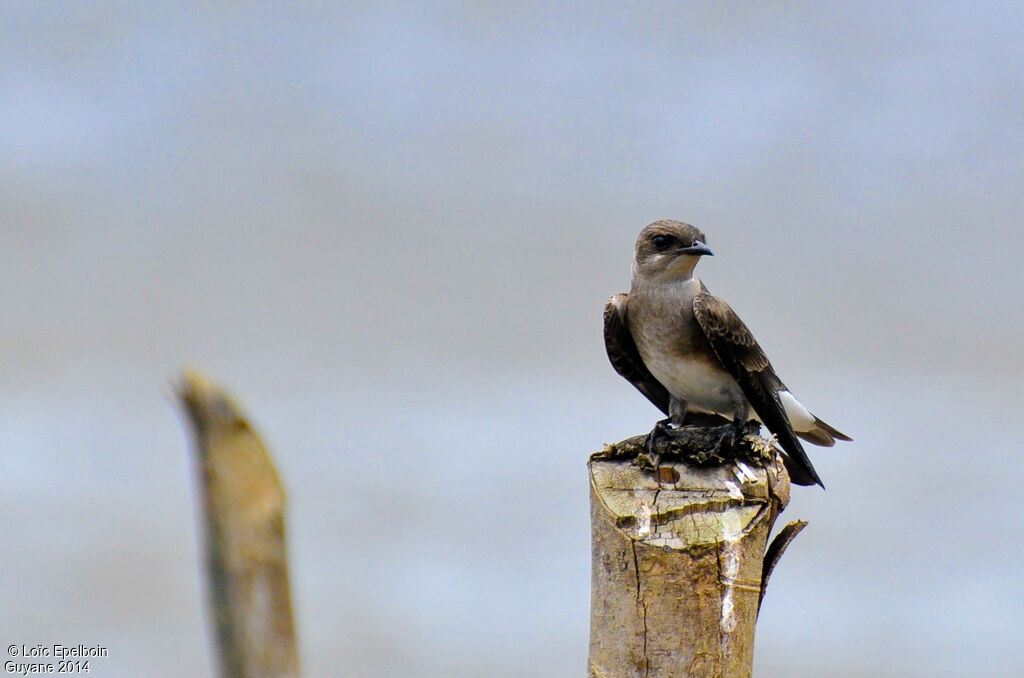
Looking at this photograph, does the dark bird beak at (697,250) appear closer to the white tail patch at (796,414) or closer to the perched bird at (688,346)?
the perched bird at (688,346)

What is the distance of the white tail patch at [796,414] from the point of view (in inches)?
231

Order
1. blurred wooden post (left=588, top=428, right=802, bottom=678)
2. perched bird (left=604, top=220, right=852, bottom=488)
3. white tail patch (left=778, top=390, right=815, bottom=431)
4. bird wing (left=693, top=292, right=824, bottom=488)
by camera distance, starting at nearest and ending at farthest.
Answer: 1. blurred wooden post (left=588, top=428, right=802, bottom=678)
2. bird wing (left=693, top=292, right=824, bottom=488)
3. perched bird (left=604, top=220, right=852, bottom=488)
4. white tail patch (left=778, top=390, right=815, bottom=431)

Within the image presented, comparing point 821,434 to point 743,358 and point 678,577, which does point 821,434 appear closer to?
point 743,358

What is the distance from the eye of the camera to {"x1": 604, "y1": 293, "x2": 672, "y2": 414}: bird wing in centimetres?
589

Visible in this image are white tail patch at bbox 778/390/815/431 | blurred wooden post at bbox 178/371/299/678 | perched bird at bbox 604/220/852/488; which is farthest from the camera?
white tail patch at bbox 778/390/815/431

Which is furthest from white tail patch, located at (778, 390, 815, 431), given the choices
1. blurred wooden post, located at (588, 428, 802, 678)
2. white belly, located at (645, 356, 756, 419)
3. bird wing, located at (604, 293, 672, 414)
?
blurred wooden post, located at (588, 428, 802, 678)

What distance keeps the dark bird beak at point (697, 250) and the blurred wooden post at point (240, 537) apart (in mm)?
4119

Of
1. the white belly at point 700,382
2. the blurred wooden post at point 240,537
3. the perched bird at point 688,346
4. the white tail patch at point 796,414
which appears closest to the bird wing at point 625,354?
the perched bird at point 688,346

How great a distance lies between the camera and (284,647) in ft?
5.85

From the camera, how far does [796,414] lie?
589 centimetres

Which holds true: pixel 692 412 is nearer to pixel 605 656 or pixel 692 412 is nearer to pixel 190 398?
pixel 605 656

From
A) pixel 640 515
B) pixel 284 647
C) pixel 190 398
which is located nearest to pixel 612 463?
pixel 640 515

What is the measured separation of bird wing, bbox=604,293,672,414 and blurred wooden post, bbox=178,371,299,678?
4267 mm

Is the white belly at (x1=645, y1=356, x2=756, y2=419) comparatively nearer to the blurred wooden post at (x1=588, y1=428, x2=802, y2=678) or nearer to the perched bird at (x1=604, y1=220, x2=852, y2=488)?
the perched bird at (x1=604, y1=220, x2=852, y2=488)
